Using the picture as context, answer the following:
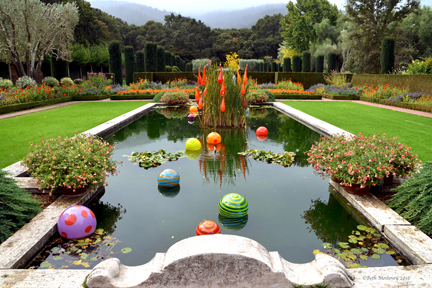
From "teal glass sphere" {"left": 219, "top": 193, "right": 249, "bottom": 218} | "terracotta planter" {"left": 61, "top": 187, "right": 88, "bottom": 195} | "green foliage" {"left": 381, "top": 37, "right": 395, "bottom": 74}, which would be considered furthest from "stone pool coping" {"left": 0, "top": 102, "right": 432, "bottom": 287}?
"green foliage" {"left": 381, "top": 37, "right": 395, "bottom": 74}

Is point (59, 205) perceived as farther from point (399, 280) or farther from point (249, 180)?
point (399, 280)

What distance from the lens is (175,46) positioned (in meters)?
56.8

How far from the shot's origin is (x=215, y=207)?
10.4ft

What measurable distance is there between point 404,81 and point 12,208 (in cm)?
1557

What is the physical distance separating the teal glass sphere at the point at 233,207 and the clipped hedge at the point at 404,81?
12.7m

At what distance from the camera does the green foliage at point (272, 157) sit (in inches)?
185

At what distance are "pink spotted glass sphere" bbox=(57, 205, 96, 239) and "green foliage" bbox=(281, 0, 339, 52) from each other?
46.1 m

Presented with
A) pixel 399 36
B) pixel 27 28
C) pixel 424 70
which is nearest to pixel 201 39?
pixel 399 36

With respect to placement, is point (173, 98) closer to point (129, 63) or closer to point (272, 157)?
point (272, 157)

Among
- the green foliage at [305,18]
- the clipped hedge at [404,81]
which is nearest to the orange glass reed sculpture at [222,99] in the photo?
the clipped hedge at [404,81]

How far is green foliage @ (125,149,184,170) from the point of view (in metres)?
4.64

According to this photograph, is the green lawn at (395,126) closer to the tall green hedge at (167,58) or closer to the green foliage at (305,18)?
the tall green hedge at (167,58)

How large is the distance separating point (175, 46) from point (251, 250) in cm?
5851

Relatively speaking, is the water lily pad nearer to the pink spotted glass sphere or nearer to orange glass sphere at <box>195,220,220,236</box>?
the pink spotted glass sphere
